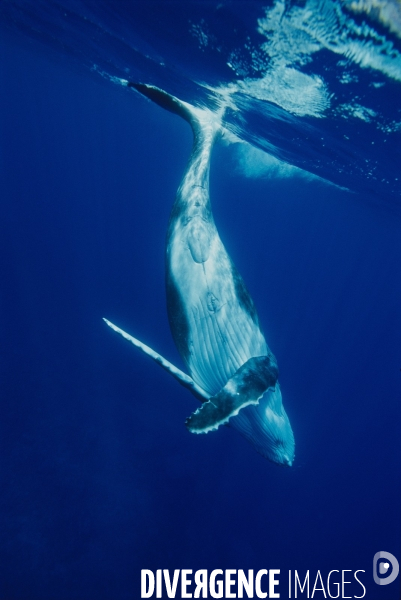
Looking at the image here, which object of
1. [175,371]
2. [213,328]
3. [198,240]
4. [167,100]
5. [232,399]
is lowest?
[232,399]

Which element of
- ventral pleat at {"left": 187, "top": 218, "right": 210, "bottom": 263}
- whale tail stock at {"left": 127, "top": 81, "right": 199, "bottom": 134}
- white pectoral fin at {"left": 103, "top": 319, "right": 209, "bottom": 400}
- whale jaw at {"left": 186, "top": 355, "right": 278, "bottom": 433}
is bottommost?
whale jaw at {"left": 186, "top": 355, "right": 278, "bottom": 433}

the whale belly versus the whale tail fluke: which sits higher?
the whale tail fluke

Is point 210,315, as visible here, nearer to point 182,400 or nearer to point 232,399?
point 232,399

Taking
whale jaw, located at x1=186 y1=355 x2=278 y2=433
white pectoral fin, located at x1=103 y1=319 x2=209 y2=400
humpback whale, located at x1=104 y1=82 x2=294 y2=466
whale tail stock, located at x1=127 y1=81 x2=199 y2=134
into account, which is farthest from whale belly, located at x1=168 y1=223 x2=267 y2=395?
whale tail stock, located at x1=127 y1=81 x2=199 y2=134

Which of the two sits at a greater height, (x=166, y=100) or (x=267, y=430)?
(x=166, y=100)

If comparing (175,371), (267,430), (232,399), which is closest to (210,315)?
(175,371)

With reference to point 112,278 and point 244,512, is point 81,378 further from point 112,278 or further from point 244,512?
point 112,278

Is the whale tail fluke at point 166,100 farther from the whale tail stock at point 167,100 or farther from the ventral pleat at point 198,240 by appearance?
the ventral pleat at point 198,240

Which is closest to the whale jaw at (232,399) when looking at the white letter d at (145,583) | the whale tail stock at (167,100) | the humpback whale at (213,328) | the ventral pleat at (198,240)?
the humpback whale at (213,328)

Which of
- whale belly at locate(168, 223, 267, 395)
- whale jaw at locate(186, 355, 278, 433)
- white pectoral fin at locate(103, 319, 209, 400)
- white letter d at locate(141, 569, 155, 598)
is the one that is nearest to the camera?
whale jaw at locate(186, 355, 278, 433)

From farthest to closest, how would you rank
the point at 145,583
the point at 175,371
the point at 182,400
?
1. the point at 182,400
2. the point at 145,583
3. the point at 175,371

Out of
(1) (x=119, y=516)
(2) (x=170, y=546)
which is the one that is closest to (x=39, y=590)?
(1) (x=119, y=516)

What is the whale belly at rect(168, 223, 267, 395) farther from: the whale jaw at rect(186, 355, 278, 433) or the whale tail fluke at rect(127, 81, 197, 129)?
the whale tail fluke at rect(127, 81, 197, 129)

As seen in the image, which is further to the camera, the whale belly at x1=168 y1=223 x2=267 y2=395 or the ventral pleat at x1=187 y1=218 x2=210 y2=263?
the ventral pleat at x1=187 y1=218 x2=210 y2=263
